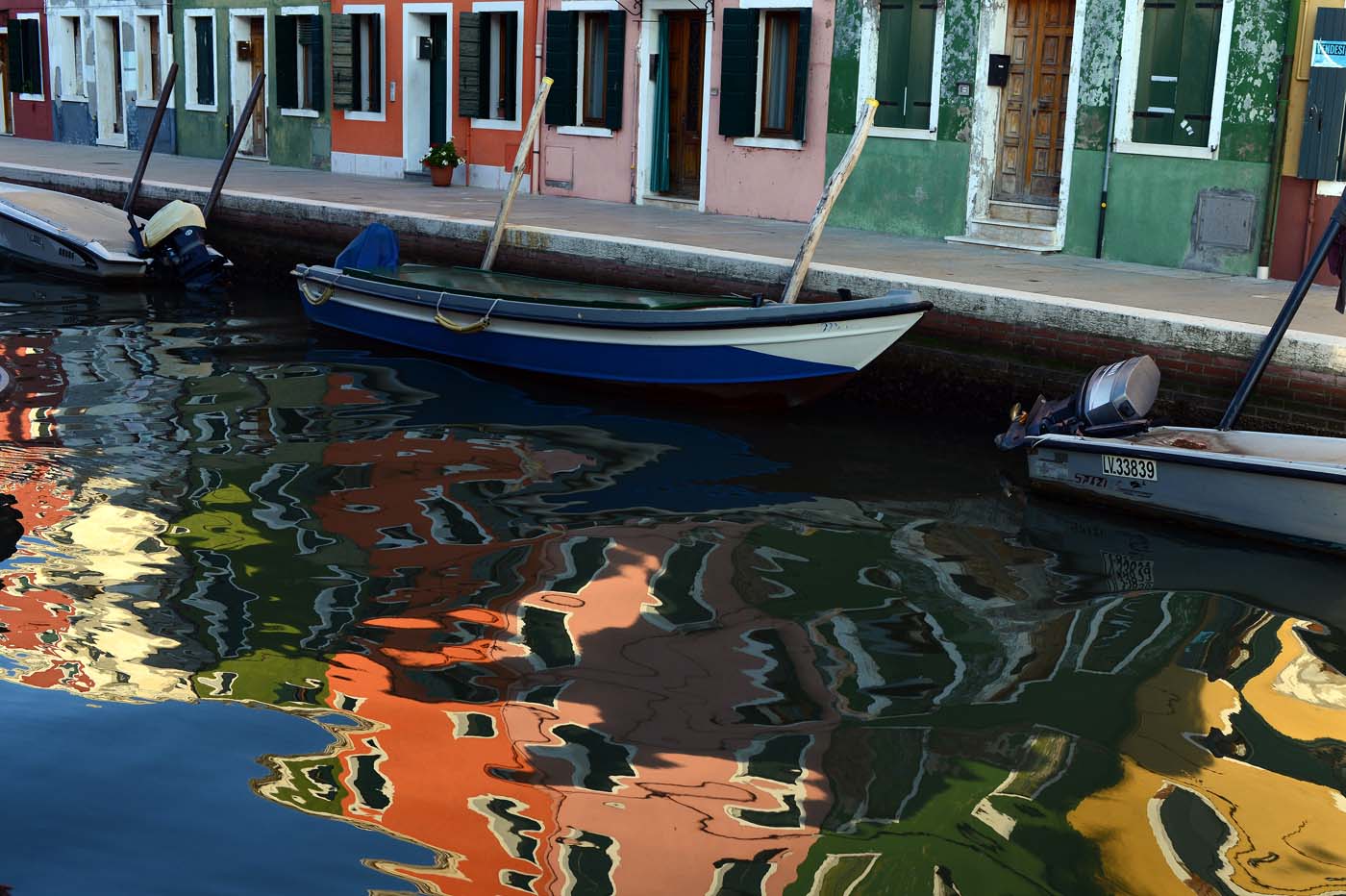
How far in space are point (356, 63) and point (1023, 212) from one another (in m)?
10.2

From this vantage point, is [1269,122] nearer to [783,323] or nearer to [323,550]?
[783,323]

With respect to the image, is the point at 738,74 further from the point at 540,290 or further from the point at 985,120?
the point at 540,290

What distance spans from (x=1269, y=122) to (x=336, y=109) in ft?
40.7

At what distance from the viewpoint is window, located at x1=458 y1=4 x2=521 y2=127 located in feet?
57.3

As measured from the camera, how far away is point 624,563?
6.59 metres

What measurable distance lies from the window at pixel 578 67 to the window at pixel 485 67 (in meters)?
1.19

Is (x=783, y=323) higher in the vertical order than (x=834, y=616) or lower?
Answer: higher

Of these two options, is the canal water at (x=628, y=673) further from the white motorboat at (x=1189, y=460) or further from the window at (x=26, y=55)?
the window at (x=26, y=55)

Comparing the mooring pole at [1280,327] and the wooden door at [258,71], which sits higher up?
the wooden door at [258,71]

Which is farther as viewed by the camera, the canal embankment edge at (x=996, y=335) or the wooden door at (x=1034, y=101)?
the wooden door at (x=1034, y=101)

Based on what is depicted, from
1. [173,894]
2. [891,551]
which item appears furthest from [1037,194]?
[173,894]

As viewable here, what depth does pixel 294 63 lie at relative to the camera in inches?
808

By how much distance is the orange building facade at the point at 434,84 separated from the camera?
17.2 metres

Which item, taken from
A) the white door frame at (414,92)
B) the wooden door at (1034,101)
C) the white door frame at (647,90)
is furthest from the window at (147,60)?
the wooden door at (1034,101)
